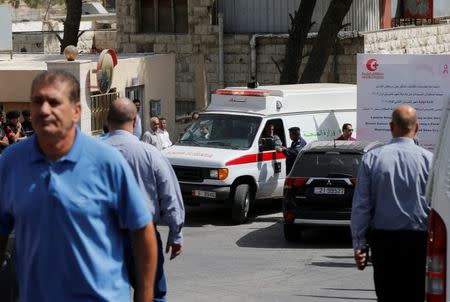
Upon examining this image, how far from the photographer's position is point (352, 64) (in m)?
29.9

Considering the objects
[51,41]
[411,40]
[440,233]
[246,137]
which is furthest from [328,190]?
[51,41]

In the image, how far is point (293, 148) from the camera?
19.8 meters

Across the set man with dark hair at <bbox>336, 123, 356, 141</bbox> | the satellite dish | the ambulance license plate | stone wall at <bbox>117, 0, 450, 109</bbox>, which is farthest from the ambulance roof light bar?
stone wall at <bbox>117, 0, 450, 109</bbox>

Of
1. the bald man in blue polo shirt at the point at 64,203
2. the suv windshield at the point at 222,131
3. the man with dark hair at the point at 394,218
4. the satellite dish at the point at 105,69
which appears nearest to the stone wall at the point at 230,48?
the satellite dish at the point at 105,69

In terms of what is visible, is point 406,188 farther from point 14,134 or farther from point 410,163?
point 14,134

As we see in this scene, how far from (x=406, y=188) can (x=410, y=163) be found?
0.17 metres

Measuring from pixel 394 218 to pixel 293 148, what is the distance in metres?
11.9

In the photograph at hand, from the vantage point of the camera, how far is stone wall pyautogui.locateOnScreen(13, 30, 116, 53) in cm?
3803

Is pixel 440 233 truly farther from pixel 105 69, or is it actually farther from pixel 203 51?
pixel 203 51

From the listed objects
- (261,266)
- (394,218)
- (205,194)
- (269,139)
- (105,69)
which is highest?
(105,69)

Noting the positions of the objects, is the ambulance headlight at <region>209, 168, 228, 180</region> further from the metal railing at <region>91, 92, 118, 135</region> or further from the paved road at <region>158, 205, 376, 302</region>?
the metal railing at <region>91, 92, 118, 135</region>

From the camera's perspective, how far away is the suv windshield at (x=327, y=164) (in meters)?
16.9

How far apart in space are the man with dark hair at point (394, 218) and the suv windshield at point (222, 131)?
11.7m

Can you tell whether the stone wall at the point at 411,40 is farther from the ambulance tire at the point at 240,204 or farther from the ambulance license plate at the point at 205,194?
the ambulance license plate at the point at 205,194
